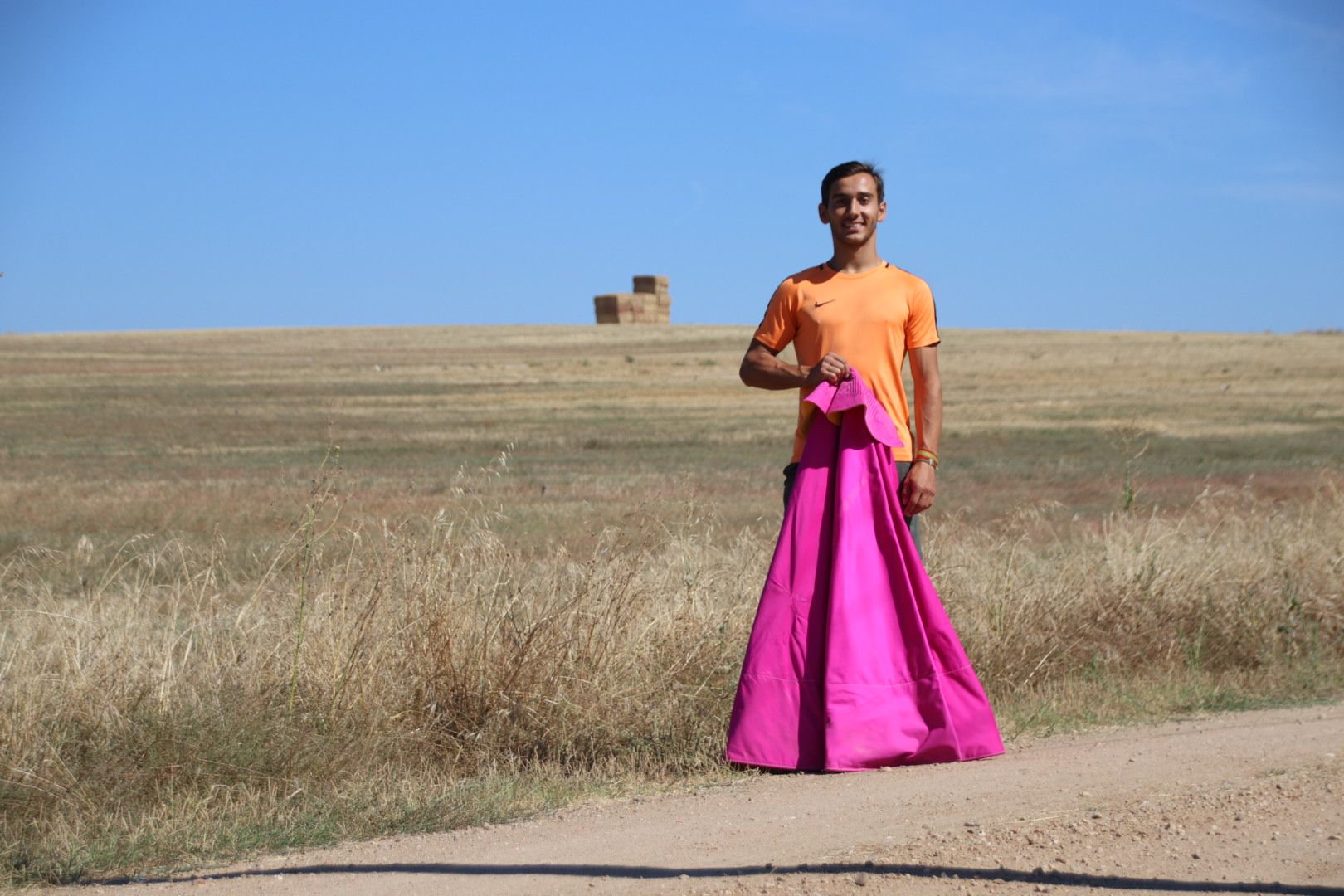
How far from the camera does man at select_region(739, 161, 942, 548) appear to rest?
205 inches

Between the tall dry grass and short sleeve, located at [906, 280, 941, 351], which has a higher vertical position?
short sleeve, located at [906, 280, 941, 351]

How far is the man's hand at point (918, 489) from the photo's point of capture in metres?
5.29

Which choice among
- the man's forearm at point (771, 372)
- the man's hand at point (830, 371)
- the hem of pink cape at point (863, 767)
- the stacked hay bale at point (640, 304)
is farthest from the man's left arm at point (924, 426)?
the stacked hay bale at point (640, 304)

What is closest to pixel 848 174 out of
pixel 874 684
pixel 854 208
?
pixel 854 208

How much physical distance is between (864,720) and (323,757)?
1971 millimetres

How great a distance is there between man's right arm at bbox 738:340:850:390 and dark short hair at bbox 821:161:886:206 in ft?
1.96

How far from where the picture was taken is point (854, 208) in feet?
17.1

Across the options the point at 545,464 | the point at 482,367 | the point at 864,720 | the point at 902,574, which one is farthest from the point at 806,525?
the point at 482,367

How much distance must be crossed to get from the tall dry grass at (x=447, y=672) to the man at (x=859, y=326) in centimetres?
125

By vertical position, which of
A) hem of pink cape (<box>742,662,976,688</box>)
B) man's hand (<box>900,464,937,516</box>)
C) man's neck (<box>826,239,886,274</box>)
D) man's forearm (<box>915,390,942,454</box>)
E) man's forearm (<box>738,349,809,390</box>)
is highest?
man's neck (<box>826,239,886,274</box>)

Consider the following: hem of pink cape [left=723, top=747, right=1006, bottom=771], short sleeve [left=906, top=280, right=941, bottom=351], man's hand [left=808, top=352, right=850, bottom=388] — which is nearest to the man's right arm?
man's hand [left=808, top=352, right=850, bottom=388]

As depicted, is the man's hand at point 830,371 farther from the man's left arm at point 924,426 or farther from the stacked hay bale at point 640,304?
the stacked hay bale at point 640,304

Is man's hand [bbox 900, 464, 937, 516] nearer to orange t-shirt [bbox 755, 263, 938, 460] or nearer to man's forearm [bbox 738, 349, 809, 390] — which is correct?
orange t-shirt [bbox 755, 263, 938, 460]

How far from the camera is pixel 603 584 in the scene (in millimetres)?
6367
